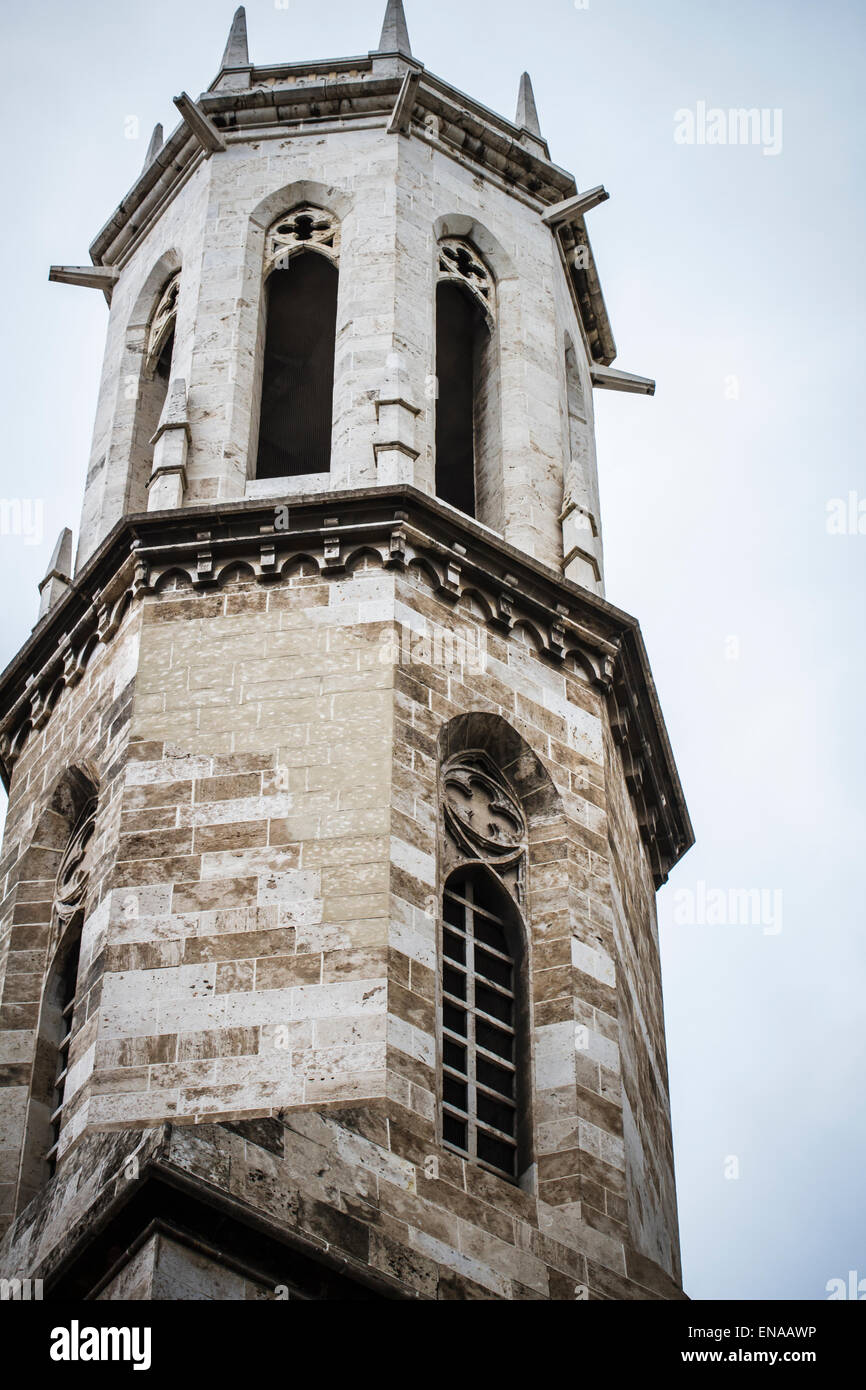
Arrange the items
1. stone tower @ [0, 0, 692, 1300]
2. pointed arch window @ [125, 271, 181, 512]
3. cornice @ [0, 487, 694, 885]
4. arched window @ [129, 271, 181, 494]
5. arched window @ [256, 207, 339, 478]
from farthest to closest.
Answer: arched window @ [256, 207, 339, 478], arched window @ [129, 271, 181, 494], pointed arch window @ [125, 271, 181, 512], cornice @ [0, 487, 694, 885], stone tower @ [0, 0, 692, 1300]

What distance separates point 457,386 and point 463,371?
17 centimetres

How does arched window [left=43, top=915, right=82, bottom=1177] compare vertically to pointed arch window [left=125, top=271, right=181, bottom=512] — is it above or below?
below

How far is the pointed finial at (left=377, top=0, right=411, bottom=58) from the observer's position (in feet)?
96.3

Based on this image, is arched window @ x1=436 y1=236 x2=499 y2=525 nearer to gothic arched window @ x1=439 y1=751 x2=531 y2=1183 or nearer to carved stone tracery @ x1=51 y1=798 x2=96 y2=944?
gothic arched window @ x1=439 y1=751 x2=531 y2=1183

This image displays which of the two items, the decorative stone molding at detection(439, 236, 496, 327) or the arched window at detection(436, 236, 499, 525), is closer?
the arched window at detection(436, 236, 499, 525)

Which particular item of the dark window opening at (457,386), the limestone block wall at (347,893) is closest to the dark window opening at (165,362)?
the dark window opening at (457,386)

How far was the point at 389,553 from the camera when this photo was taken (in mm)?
22672

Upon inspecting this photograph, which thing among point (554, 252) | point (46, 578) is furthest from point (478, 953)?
point (554, 252)

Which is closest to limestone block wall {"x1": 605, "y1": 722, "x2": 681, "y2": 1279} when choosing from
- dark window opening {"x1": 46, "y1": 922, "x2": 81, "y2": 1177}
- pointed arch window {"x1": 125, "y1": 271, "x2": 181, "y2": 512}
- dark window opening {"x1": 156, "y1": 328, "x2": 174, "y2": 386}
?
dark window opening {"x1": 46, "y1": 922, "x2": 81, "y2": 1177}

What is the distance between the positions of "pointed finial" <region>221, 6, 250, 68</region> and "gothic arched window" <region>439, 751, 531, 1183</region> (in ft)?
35.5

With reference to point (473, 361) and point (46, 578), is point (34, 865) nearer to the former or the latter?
point (46, 578)

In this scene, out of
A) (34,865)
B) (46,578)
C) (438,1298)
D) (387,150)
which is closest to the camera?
(438,1298)

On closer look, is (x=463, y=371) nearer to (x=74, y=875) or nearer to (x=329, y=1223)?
(x=74, y=875)
